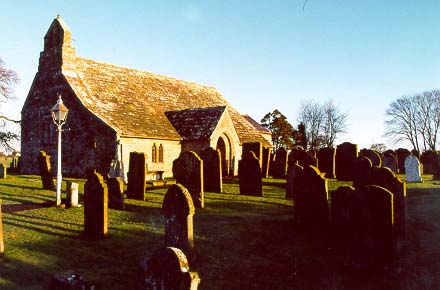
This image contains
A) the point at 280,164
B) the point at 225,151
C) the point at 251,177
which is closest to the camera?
the point at 251,177

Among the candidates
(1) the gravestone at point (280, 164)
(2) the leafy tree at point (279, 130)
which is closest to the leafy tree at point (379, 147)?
(2) the leafy tree at point (279, 130)

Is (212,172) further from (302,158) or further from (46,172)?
(46,172)

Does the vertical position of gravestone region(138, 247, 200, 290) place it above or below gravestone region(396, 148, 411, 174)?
below

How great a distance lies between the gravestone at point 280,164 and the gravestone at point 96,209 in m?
17.9

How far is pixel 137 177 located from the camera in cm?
1523

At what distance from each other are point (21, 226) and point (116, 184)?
3.38m

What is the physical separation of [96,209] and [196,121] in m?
19.5

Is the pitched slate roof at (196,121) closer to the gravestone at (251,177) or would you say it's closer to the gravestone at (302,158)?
the gravestone at (302,158)

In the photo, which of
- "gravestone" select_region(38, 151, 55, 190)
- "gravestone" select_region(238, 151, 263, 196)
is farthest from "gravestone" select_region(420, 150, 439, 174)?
"gravestone" select_region(38, 151, 55, 190)

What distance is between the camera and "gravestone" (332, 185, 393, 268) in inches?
299

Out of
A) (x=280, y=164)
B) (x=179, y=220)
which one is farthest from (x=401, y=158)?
(x=179, y=220)

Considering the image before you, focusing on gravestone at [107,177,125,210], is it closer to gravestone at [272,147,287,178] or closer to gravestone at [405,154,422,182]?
gravestone at [272,147,287,178]

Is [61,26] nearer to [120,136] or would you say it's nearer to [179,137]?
[120,136]

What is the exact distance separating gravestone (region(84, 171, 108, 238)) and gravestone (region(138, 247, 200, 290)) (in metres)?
5.50
